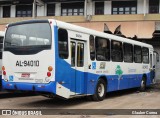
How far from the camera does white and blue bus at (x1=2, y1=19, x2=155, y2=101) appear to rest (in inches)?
504

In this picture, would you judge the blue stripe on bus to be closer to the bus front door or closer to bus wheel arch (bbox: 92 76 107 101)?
the bus front door

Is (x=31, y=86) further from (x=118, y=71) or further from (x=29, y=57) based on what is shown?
(x=118, y=71)

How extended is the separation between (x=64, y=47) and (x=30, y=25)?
4.88ft

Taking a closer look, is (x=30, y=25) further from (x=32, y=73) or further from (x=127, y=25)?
(x=127, y=25)

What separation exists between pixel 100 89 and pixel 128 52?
3597 millimetres

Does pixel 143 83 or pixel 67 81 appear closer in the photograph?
pixel 67 81

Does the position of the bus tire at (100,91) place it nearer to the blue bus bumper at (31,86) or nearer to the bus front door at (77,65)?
the bus front door at (77,65)

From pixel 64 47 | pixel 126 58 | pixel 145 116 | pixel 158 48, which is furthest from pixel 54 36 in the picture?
pixel 158 48

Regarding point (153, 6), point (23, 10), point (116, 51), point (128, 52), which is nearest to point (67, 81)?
point (116, 51)

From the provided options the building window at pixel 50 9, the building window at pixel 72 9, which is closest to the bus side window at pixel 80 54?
the building window at pixel 72 9

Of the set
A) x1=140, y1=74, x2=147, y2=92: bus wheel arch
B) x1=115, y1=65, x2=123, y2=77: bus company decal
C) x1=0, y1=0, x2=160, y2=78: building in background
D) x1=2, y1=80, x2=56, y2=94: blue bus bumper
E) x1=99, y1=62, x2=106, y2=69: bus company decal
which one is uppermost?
x1=0, y1=0, x2=160, y2=78: building in background

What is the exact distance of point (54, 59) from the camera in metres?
12.7

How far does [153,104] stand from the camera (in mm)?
14695

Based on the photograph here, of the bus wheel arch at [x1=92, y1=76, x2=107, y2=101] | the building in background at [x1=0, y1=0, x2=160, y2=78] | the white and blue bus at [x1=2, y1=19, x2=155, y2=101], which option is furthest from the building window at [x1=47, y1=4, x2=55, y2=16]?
the bus wheel arch at [x1=92, y1=76, x2=107, y2=101]
